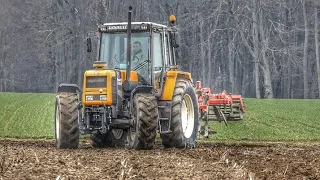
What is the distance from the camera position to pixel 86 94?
1449cm

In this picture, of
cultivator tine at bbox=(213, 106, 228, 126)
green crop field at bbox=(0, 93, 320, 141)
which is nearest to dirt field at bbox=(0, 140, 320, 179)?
cultivator tine at bbox=(213, 106, 228, 126)

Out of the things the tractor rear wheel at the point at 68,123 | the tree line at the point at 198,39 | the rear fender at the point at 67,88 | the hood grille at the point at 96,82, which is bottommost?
the tractor rear wheel at the point at 68,123

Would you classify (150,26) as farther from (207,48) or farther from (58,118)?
(207,48)

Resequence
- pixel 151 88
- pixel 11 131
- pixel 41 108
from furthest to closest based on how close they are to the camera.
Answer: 1. pixel 41 108
2. pixel 11 131
3. pixel 151 88

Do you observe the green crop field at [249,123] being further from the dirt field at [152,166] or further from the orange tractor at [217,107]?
the dirt field at [152,166]

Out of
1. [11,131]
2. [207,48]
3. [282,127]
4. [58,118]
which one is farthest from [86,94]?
[207,48]

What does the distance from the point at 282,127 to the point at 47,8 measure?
34.8 meters

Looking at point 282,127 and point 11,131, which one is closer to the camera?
point 11,131

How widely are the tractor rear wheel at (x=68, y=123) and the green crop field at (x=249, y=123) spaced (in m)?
7.29

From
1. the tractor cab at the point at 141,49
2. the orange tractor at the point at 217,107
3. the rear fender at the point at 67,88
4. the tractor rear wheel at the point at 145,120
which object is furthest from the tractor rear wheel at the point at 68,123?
the orange tractor at the point at 217,107

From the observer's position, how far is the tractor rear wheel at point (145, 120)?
13.5 m

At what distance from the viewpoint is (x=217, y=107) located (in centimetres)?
1923

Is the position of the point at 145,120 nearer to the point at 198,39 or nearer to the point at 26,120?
the point at 26,120

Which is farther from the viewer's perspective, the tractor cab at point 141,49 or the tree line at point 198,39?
the tree line at point 198,39
